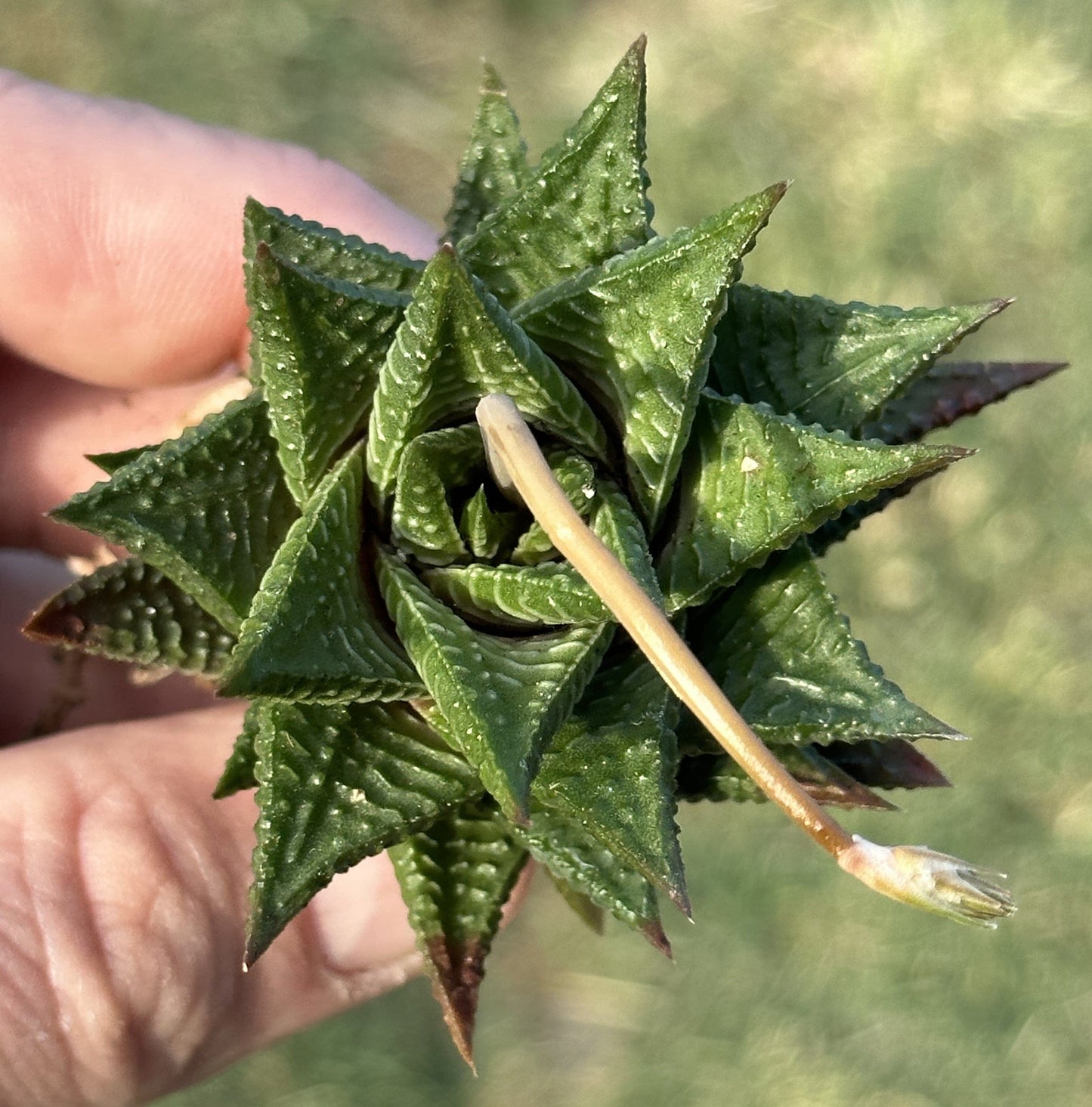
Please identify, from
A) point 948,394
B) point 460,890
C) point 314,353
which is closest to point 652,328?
point 314,353

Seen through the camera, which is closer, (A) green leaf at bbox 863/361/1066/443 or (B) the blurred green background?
(A) green leaf at bbox 863/361/1066/443

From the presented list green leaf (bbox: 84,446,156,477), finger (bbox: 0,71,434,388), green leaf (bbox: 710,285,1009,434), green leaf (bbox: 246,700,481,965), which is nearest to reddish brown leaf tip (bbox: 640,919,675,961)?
green leaf (bbox: 246,700,481,965)

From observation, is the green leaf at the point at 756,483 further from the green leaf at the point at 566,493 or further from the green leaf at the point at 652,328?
the green leaf at the point at 566,493

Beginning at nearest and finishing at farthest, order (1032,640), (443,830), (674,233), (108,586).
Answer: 1. (674,233)
2. (108,586)
3. (443,830)
4. (1032,640)

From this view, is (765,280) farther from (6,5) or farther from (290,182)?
(6,5)

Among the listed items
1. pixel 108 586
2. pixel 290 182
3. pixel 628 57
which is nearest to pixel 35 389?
pixel 290 182

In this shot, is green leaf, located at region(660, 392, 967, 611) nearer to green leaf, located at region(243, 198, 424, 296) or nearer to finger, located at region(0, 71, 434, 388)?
green leaf, located at region(243, 198, 424, 296)
